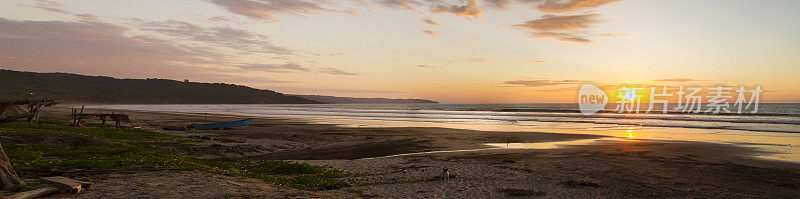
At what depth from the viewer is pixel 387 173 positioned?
16.4 m

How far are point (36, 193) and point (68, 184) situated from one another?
1.01m

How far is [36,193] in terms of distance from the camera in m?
9.42

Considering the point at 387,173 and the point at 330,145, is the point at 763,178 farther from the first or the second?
the point at 330,145

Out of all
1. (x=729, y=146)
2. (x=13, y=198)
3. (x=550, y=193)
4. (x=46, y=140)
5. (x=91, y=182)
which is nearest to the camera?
(x=13, y=198)

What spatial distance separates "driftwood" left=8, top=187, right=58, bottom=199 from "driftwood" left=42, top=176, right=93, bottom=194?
0.92 ft

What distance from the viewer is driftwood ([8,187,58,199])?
358 inches

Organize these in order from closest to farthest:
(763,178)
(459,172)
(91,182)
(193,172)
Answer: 1. (91,182)
2. (193,172)
3. (763,178)
4. (459,172)

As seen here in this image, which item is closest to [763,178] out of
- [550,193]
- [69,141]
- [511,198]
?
[550,193]

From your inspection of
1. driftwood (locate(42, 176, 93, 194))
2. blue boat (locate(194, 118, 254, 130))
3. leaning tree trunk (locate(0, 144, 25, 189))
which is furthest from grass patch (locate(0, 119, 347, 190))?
blue boat (locate(194, 118, 254, 130))

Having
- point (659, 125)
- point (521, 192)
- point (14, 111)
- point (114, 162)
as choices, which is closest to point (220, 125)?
point (14, 111)

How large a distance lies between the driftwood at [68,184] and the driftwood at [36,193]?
0.92 feet

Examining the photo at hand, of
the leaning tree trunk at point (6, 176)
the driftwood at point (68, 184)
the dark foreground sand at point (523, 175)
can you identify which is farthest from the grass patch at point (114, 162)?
the leaning tree trunk at point (6, 176)

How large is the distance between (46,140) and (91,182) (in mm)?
12256

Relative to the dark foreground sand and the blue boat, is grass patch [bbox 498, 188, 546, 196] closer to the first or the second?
the dark foreground sand
